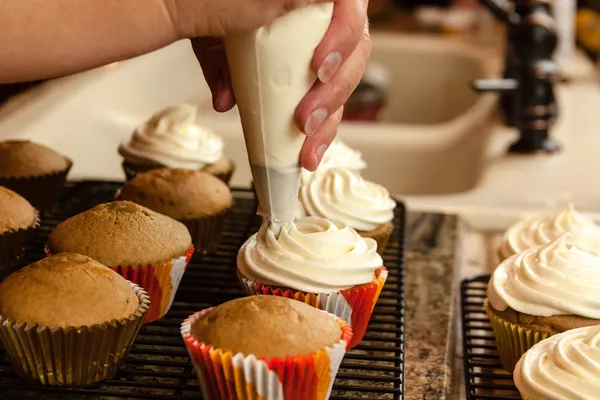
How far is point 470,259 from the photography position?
7.36 feet

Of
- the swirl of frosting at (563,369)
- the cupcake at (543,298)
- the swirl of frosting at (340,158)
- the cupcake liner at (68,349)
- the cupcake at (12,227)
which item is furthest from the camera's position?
the swirl of frosting at (340,158)

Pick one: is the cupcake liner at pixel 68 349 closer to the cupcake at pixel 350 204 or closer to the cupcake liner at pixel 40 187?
the cupcake at pixel 350 204

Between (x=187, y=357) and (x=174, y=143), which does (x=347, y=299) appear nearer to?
(x=187, y=357)

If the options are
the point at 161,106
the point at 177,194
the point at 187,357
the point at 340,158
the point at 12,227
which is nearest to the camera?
the point at 187,357

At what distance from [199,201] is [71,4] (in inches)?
32.3

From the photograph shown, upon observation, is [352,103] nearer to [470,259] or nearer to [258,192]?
[470,259]

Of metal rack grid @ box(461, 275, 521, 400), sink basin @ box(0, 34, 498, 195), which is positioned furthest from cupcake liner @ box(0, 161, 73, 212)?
metal rack grid @ box(461, 275, 521, 400)

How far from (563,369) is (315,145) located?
0.53 meters

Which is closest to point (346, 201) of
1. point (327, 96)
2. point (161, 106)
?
point (327, 96)

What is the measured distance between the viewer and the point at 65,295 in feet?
4.74

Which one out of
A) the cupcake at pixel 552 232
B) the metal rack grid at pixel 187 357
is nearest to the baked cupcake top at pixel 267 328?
the metal rack grid at pixel 187 357

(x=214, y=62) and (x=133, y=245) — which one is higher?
(x=214, y=62)

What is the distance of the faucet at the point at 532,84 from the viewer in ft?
9.39

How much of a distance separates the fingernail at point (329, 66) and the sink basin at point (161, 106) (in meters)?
1.39
